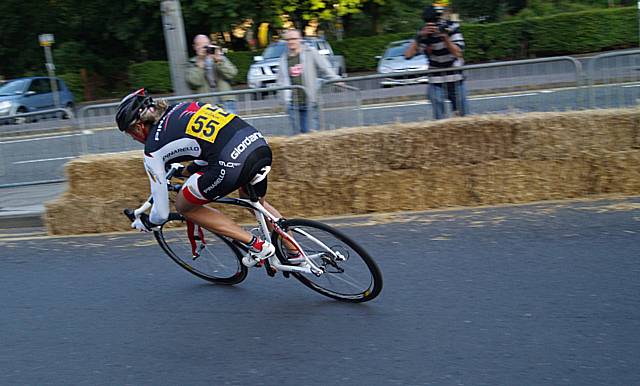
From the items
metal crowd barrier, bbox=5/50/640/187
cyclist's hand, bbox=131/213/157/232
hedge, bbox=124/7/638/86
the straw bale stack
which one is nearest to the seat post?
cyclist's hand, bbox=131/213/157/232

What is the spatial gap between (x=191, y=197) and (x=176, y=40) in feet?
21.9

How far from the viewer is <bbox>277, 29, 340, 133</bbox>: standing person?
909 centimetres

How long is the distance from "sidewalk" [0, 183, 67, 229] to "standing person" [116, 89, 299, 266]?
3921mm

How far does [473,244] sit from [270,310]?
2103mm

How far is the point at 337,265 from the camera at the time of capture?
218 inches

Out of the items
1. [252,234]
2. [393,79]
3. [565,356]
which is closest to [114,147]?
[393,79]

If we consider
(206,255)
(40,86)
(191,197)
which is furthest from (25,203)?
(40,86)

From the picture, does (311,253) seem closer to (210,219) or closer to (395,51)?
(210,219)

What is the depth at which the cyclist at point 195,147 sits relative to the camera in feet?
17.3

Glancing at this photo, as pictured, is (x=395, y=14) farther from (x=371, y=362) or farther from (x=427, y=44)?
(x=371, y=362)

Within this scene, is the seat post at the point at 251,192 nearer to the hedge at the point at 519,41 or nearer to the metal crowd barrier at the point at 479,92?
the metal crowd barrier at the point at 479,92

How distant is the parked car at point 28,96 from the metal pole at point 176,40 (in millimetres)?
13817

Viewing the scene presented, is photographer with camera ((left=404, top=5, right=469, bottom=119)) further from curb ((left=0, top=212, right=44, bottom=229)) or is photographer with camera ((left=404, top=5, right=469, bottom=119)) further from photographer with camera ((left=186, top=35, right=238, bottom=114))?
curb ((left=0, top=212, right=44, bottom=229))

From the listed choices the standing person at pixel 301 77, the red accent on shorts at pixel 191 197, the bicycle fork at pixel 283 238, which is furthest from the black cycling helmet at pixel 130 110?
the standing person at pixel 301 77
